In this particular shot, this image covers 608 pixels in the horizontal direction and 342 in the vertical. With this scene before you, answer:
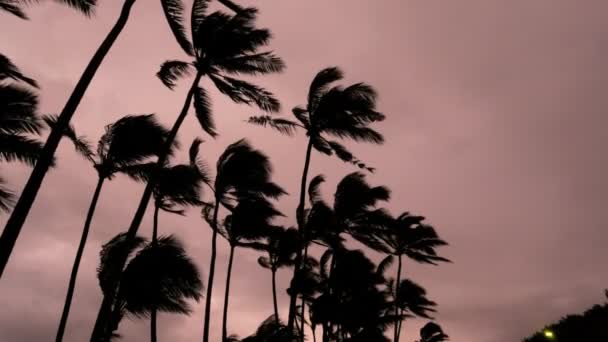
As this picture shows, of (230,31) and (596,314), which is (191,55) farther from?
(596,314)

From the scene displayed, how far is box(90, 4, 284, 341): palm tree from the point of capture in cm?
1188

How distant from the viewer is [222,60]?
12.5 meters

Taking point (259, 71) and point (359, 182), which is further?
point (359, 182)

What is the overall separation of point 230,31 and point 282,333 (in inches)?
376

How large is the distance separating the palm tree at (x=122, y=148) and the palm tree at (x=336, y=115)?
18.1ft

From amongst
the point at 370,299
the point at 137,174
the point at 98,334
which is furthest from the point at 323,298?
the point at 98,334

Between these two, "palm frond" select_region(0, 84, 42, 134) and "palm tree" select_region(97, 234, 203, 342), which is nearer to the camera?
"palm frond" select_region(0, 84, 42, 134)

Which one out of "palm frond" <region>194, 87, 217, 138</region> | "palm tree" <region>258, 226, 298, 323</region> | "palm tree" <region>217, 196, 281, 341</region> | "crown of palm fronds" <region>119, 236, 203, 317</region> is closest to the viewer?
"crown of palm fronds" <region>119, 236, 203, 317</region>

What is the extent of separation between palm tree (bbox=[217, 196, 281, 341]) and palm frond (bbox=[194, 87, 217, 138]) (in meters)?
5.24

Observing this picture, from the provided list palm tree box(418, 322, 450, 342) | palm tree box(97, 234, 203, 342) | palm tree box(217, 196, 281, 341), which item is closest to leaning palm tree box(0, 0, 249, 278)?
palm tree box(97, 234, 203, 342)

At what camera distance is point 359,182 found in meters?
20.4

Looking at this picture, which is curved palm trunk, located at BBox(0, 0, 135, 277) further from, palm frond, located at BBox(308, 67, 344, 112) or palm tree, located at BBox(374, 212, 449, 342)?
palm tree, located at BBox(374, 212, 449, 342)

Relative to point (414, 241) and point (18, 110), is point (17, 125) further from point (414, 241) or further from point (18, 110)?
point (414, 241)

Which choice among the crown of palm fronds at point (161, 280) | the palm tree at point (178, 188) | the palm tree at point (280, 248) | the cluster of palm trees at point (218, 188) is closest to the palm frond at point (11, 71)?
the cluster of palm trees at point (218, 188)
